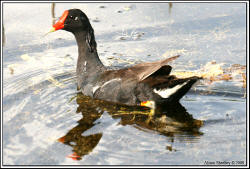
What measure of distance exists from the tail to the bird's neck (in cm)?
101

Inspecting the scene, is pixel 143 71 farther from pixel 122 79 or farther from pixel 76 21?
pixel 76 21

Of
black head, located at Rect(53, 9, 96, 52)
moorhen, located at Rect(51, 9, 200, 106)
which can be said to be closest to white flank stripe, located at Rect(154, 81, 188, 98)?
moorhen, located at Rect(51, 9, 200, 106)

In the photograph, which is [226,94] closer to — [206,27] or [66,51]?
[206,27]

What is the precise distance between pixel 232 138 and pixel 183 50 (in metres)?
2.50

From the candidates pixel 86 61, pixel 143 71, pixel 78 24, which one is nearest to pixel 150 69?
pixel 143 71

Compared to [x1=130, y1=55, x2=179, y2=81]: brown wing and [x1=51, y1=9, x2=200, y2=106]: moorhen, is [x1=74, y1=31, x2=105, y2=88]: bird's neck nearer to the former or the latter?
[x1=51, y1=9, x2=200, y2=106]: moorhen

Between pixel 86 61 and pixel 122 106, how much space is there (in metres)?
0.89

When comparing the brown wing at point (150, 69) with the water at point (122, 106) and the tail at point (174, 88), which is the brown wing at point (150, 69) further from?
the water at point (122, 106)

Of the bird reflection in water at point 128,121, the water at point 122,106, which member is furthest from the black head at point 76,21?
the bird reflection in water at point 128,121

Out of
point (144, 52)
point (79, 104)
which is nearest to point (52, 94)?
point (79, 104)

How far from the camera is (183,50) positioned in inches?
263

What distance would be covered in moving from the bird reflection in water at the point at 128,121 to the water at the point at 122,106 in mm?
12

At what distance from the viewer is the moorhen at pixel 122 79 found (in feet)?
16.8

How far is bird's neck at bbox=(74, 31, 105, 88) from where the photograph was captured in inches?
227
